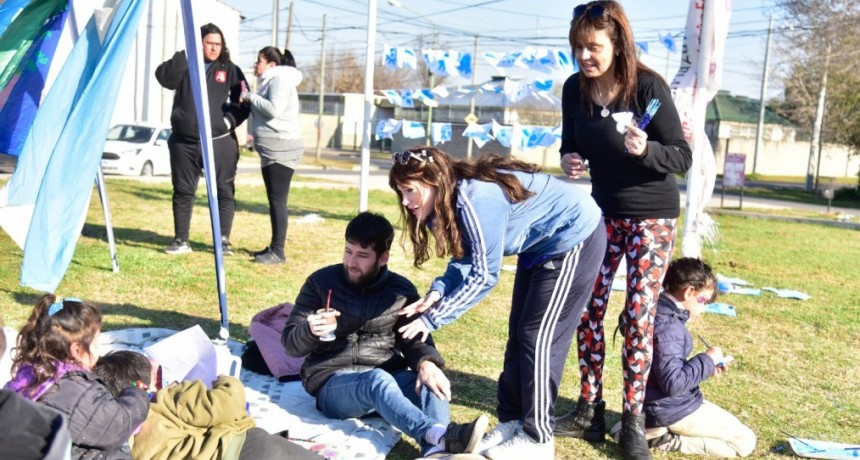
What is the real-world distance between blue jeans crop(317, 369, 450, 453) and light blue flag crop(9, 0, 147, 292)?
1.35 metres

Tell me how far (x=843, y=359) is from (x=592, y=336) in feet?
7.68

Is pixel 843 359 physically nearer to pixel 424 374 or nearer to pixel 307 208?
pixel 424 374

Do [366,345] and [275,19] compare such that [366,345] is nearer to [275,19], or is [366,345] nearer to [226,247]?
[226,247]

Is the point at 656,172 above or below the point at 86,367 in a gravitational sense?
above

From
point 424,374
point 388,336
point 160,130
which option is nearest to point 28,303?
point 388,336

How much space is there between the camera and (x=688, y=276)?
11.9 ft

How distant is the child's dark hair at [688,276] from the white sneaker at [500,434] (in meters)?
0.94

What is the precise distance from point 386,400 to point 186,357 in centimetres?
98

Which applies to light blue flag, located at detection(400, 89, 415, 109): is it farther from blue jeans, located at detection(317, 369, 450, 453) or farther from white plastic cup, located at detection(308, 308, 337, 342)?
white plastic cup, located at detection(308, 308, 337, 342)

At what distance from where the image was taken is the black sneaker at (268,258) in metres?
6.89

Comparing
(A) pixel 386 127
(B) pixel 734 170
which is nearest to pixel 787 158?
(B) pixel 734 170

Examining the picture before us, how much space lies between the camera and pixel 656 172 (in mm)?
→ 3336

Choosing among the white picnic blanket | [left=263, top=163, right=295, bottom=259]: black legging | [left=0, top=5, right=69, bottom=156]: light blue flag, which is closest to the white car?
[left=263, top=163, right=295, bottom=259]: black legging

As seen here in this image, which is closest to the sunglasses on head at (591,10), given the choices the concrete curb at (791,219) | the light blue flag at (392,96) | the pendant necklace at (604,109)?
the pendant necklace at (604,109)
